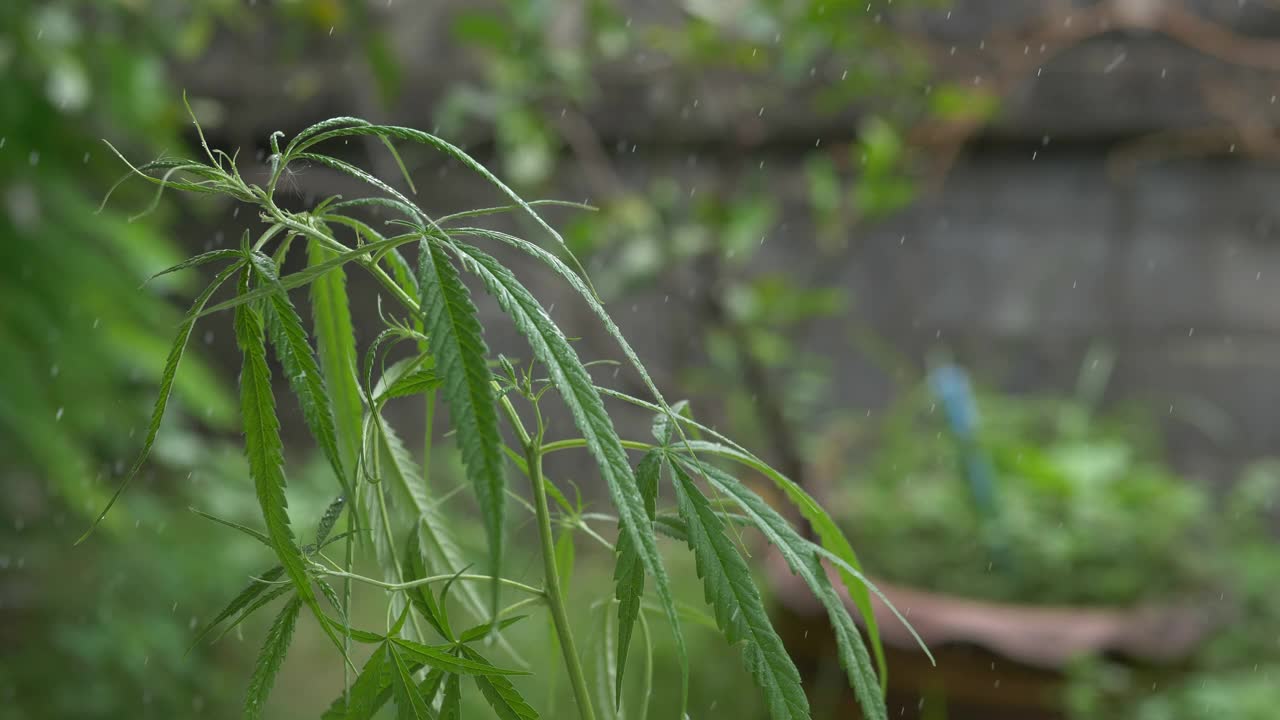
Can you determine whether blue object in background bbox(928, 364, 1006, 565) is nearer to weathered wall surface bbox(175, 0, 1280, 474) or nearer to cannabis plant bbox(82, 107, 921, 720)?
weathered wall surface bbox(175, 0, 1280, 474)

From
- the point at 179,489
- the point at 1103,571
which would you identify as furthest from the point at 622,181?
the point at 1103,571

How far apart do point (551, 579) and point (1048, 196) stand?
99.5 inches

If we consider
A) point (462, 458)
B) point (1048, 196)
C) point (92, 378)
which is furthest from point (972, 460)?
point (462, 458)

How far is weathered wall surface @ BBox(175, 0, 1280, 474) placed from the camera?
8.37 feet

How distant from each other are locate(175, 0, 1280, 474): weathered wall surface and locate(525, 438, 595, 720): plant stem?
6.66 feet

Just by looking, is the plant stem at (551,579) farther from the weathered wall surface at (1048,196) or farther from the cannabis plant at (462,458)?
the weathered wall surface at (1048,196)

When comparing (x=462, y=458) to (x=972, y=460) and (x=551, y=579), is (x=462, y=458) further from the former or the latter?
(x=972, y=460)

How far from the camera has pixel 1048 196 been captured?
2.69 meters

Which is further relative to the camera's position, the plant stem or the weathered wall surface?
the weathered wall surface

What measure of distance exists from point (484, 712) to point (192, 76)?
184 cm

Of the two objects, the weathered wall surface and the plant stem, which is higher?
the plant stem

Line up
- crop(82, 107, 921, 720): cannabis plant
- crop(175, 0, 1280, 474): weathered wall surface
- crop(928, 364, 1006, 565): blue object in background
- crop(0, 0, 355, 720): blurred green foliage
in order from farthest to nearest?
crop(175, 0, 1280, 474): weathered wall surface
crop(928, 364, 1006, 565): blue object in background
crop(0, 0, 355, 720): blurred green foliage
crop(82, 107, 921, 720): cannabis plant

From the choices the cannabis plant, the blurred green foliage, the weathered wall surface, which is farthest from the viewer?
the weathered wall surface

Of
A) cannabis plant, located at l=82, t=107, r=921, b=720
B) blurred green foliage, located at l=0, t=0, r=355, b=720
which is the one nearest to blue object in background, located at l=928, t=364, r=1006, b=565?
blurred green foliage, located at l=0, t=0, r=355, b=720
